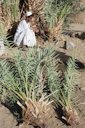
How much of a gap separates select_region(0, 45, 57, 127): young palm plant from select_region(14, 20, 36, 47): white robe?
1334 mm

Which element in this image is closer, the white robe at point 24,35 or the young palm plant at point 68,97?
the young palm plant at point 68,97

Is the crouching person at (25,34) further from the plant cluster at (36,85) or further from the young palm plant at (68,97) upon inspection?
the young palm plant at (68,97)

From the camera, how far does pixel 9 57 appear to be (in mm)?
4789

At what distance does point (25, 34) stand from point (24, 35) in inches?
0.9

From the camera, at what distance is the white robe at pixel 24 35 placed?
17.3 ft

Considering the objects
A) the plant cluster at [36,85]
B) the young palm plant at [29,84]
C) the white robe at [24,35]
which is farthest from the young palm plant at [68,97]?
the white robe at [24,35]

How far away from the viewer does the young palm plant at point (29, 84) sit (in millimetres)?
3643

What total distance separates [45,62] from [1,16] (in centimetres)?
183

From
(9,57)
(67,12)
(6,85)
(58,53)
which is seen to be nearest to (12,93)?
(6,85)

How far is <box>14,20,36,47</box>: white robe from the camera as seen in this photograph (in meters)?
5.27

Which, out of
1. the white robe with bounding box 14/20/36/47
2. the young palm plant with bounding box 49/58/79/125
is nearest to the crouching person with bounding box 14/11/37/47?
the white robe with bounding box 14/20/36/47

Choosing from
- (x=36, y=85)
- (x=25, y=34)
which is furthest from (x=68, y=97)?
(x=25, y=34)

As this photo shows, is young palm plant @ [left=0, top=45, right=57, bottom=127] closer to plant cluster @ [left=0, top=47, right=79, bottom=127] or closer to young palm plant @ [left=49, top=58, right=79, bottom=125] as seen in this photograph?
plant cluster @ [left=0, top=47, right=79, bottom=127]

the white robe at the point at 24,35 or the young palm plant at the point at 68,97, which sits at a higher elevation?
the white robe at the point at 24,35
